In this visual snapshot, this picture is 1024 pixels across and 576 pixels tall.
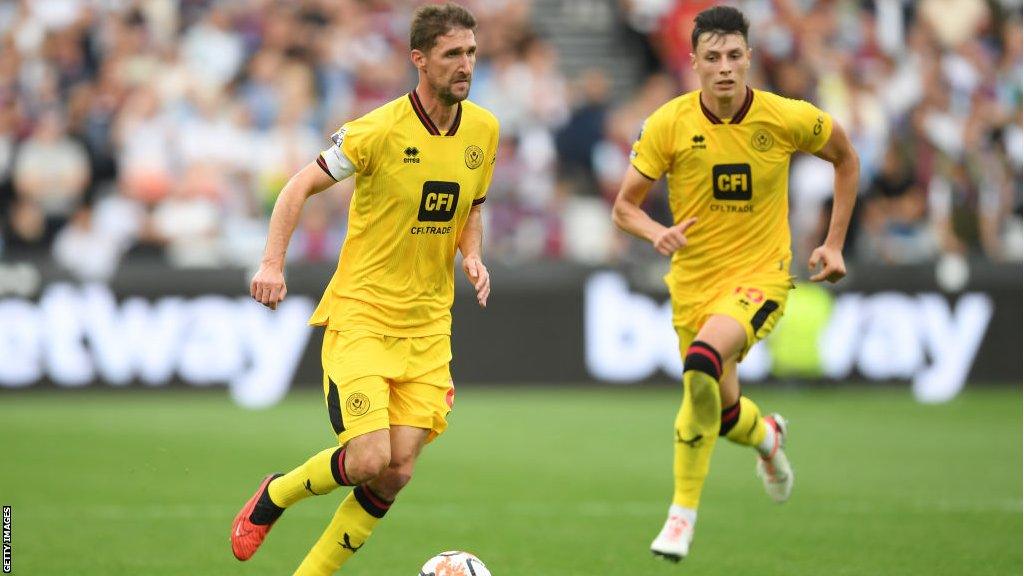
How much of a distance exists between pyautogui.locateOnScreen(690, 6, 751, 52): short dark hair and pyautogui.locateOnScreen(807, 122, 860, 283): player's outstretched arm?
784 mm

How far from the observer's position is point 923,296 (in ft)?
56.4

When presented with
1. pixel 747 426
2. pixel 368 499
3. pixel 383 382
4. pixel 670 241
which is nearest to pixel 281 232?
pixel 383 382

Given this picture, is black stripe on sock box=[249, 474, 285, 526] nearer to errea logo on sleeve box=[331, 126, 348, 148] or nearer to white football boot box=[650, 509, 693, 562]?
errea logo on sleeve box=[331, 126, 348, 148]

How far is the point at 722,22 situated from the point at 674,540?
2.71m

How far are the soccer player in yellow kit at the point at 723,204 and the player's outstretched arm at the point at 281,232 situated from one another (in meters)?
2.03

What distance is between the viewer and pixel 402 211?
7.50 meters

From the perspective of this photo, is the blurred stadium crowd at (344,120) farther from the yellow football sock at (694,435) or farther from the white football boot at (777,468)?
the yellow football sock at (694,435)

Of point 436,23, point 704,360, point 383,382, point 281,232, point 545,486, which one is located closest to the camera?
point 281,232

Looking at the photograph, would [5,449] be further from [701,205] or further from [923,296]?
[923,296]

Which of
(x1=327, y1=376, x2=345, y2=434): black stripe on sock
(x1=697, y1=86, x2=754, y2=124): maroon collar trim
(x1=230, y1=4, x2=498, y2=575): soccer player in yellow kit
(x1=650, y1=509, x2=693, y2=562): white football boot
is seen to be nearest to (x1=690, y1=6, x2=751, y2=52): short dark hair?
(x1=697, y1=86, x2=754, y2=124): maroon collar trim

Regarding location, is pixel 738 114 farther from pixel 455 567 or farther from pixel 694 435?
pixel 455 567

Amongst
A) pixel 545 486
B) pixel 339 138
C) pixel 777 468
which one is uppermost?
pixel 339 138

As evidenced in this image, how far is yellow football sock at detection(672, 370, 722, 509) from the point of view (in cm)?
849

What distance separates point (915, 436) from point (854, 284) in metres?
3.01
